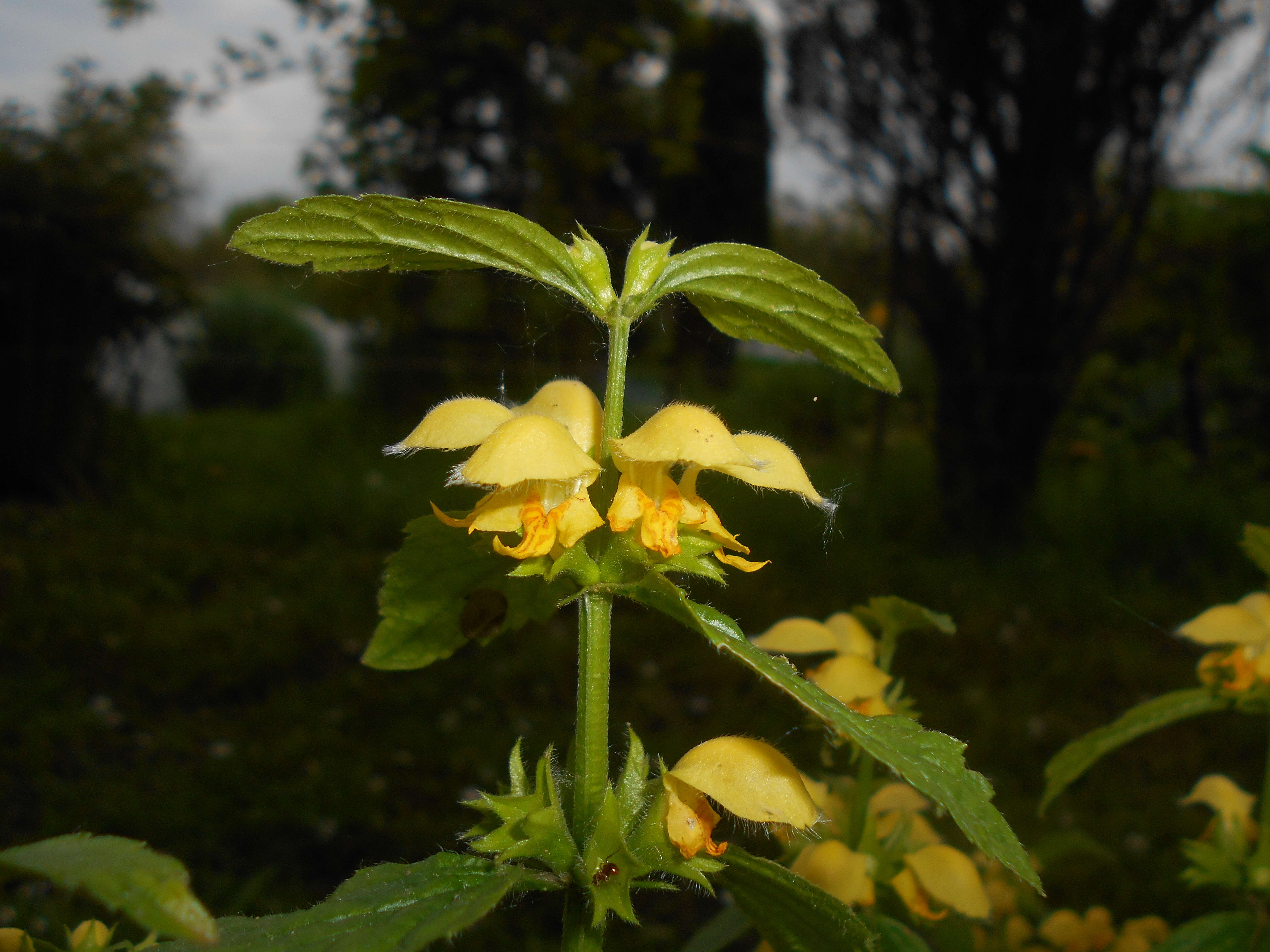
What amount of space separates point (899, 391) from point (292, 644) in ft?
6.40

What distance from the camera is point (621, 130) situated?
324cm

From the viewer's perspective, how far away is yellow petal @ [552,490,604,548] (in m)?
0.33

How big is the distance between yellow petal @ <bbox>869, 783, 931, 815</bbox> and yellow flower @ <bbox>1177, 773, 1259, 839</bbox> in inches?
7.6

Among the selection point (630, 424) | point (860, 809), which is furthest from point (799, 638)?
point (630, 424)

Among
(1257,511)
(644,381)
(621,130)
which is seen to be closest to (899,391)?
(1257,511)

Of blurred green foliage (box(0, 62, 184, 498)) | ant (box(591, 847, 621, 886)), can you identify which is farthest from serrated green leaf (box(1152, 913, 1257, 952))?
blurred green foliage (box(0, 62, 184, 498))

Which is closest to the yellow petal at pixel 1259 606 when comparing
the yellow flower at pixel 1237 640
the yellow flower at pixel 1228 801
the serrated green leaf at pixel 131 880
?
the yellow flower at pixel 1237 640

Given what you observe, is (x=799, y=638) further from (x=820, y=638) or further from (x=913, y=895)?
(x=913, y=895)

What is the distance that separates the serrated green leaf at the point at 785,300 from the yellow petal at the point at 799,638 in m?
0.19

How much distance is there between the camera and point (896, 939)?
17.8 inches

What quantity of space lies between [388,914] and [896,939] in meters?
0.29

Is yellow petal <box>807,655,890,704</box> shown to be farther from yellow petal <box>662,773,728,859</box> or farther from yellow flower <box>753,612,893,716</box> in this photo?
yellow petal <box>662,773,728,859</box>

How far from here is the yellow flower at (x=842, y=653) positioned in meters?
0.48

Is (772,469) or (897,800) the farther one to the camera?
(897,800)
